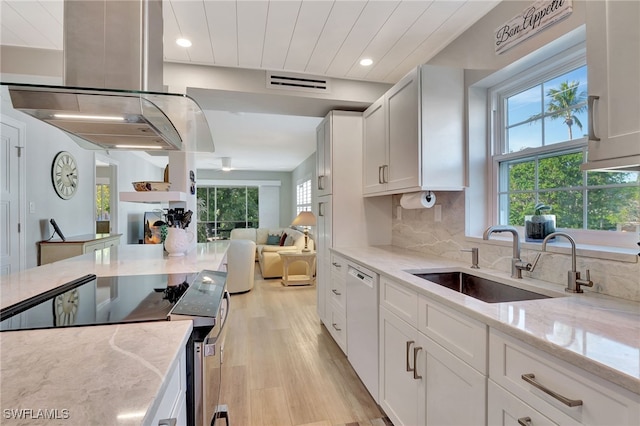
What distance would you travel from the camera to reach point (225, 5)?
6.01 ft

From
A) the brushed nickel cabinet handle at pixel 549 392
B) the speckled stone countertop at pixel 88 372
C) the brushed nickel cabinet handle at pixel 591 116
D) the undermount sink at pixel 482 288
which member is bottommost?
the brushed nickel cabinet handle at pixel 549 392

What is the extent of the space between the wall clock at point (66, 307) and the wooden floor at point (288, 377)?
1180 mm

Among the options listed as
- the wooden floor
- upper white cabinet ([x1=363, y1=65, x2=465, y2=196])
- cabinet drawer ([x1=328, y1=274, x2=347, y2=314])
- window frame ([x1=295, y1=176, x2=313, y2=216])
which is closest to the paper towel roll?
upper white cabinet ([x1=363, y1=65, x2=465, y2=196])

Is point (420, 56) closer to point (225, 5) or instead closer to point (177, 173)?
point (225, 5)

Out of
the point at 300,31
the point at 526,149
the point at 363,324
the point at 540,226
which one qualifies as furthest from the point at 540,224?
the point at 300,31

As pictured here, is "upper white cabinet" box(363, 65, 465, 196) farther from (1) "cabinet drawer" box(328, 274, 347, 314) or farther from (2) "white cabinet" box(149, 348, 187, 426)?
(2) "white cabinet" box(149, 348, 187, 426)

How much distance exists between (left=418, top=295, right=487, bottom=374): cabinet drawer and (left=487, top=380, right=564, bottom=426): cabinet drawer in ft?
0.24

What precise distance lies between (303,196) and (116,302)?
6.79 metres

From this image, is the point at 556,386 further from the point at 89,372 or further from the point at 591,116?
the point at 89,372

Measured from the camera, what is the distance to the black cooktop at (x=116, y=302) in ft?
3.03

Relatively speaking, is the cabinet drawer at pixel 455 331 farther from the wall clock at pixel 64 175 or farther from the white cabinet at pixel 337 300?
the wall clock at pixel 64 175

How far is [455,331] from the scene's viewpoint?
1.18m

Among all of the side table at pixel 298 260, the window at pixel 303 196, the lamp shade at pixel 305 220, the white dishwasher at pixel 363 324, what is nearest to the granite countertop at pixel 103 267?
the white dishwasher at pixel 363 324

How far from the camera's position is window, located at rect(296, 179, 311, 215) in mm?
7230
